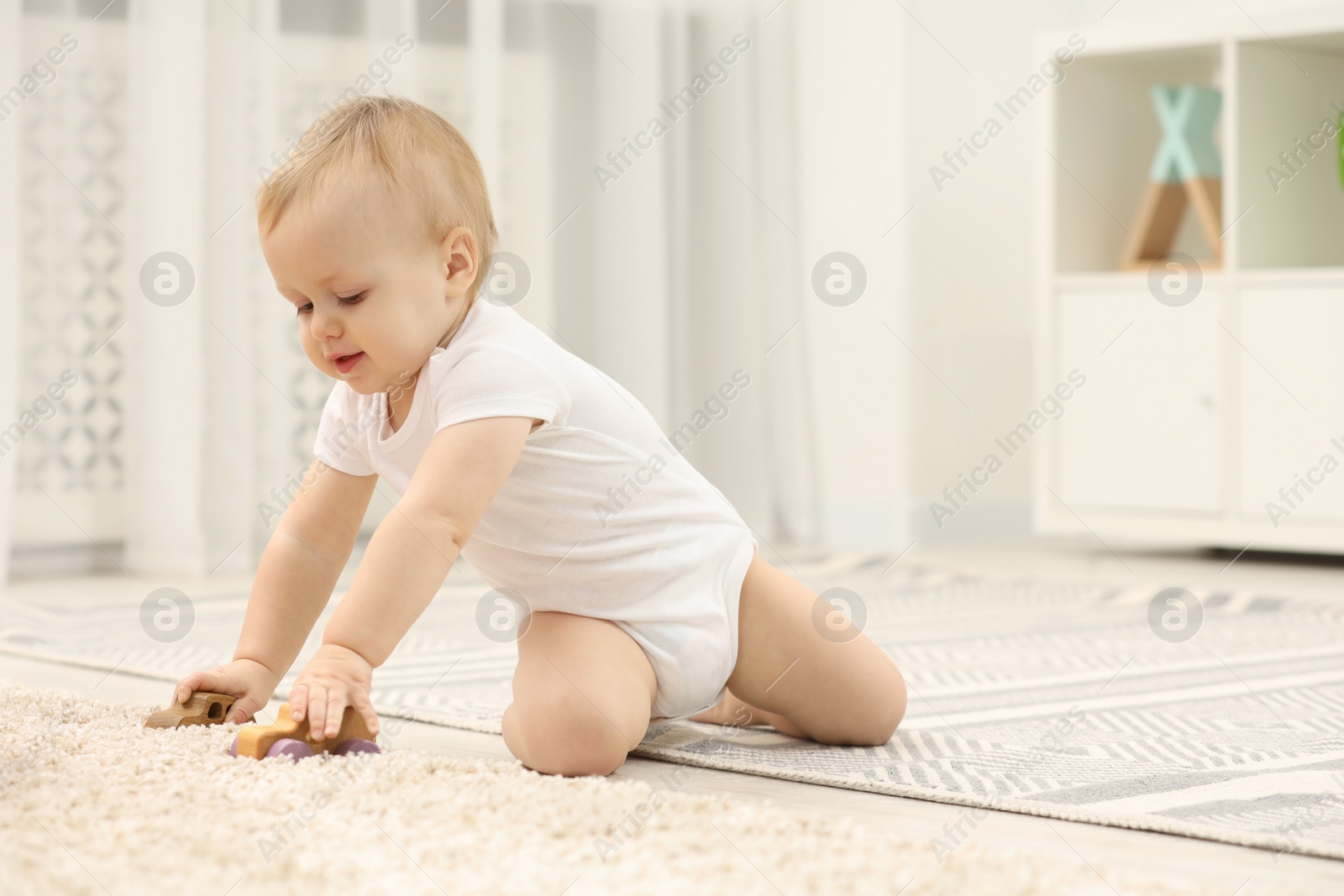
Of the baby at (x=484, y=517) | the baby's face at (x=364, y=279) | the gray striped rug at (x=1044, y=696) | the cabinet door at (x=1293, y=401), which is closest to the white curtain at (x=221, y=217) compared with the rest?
the gray striped rug at (x=1044, y=696)

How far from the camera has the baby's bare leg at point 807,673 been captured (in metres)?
0.90

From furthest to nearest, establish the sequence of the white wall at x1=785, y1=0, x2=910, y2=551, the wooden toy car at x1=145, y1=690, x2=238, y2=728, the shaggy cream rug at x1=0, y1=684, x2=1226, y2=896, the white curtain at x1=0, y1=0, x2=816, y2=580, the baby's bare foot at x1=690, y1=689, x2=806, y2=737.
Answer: the white wall at x1=785, y1=0, x2=910, y2=551 → the white curtain at x1=0, y1=0, x2=816, y2=580 → the baby's bare foot at x1=690, y1=689, x2=806, y2=737 → the wooden toy car at x1=145, y1=690, x2=238, y2=728 → the shaggy cream rug at x1=0, y1=684, x2=1226, y2=896

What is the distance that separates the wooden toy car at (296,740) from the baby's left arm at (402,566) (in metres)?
0.01

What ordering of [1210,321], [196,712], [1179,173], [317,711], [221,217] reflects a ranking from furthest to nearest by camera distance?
[1179,173], [1210,321], [221,217], [196,712], [317,711]

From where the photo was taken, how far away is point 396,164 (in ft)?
2.62

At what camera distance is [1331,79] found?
216cm

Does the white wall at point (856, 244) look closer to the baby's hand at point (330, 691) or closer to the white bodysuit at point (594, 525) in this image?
the white bodysuit at point (594, 525)

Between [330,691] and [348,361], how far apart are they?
0.20 metres

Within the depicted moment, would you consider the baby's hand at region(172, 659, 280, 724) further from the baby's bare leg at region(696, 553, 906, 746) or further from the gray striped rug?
the baby's bare leg at region(696, 553, 906, 746)

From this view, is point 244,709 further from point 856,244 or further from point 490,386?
point 856,244

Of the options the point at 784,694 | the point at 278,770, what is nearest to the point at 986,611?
the point at 784,694

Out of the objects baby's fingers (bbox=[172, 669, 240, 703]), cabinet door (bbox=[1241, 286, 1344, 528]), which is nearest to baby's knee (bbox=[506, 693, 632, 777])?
baby's fingers (bbox=[172, 669, 240, 703])

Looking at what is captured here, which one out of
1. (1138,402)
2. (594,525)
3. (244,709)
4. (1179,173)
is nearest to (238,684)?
(244,709)

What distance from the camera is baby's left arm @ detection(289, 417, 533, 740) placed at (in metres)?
0.74
